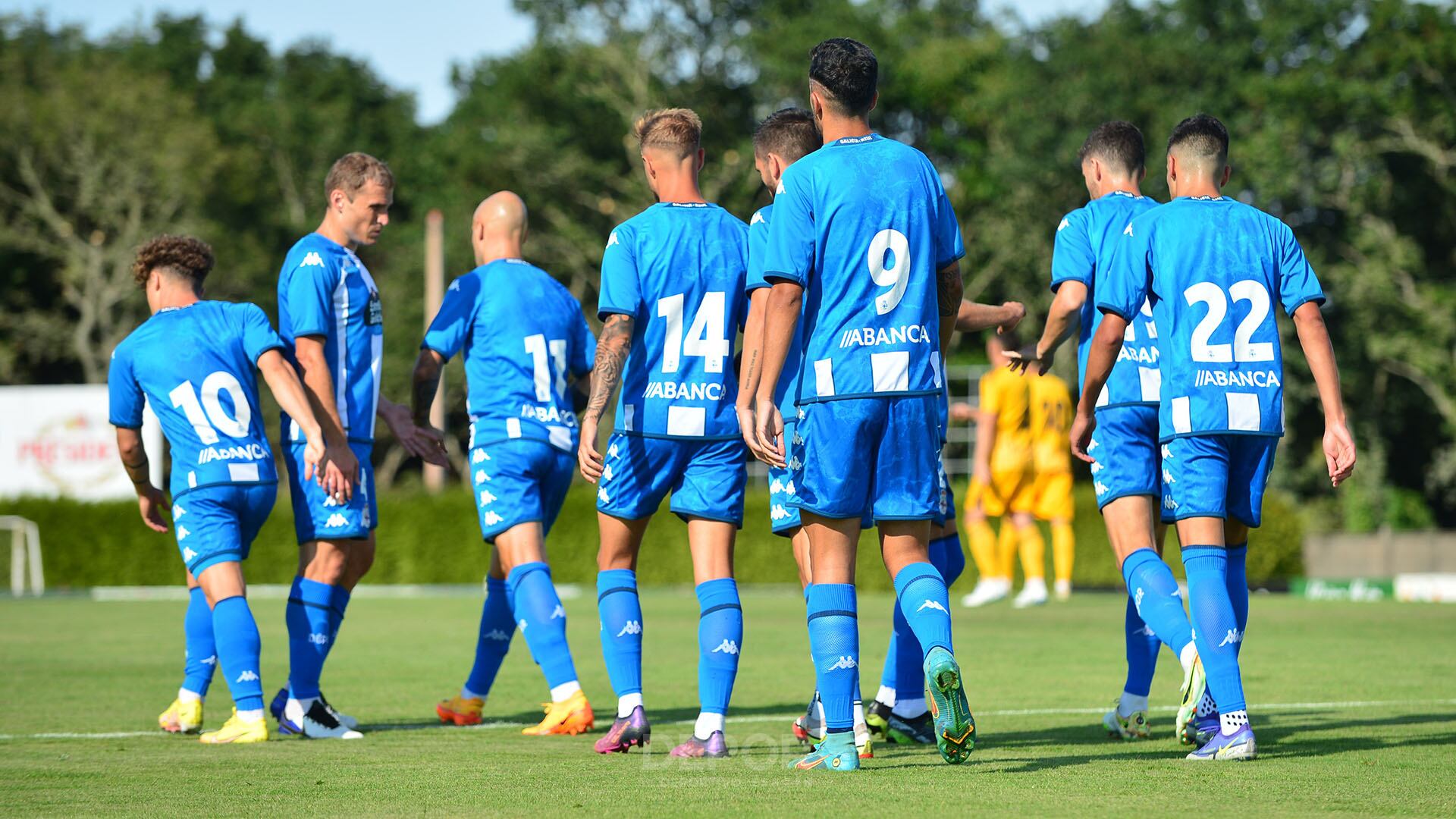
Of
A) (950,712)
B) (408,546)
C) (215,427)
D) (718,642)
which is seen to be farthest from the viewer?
(408,546)

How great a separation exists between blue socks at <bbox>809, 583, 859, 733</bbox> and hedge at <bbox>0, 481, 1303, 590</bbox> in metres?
18.7

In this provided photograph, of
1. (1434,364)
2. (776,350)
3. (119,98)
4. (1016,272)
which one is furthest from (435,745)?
(119,98)

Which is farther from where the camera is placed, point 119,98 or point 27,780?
point 119,98

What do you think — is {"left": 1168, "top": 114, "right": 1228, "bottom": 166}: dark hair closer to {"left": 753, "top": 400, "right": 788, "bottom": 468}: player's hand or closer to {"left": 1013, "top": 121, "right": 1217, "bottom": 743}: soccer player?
{"left": 1013, "top": 121, "right": 1217, "bottom": 743}: soccer player

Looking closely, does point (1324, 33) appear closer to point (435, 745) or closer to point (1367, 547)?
point (1367, 547)

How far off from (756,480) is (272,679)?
27.6m

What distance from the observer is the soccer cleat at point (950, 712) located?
480 centimetres

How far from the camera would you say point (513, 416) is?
719 centimetres

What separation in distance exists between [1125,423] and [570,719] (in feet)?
8.52

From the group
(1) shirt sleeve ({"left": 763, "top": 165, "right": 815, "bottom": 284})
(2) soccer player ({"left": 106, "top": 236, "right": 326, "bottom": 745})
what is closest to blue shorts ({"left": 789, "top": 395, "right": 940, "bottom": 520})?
(1) shirt sleeve ({"left": 763, "top": 165, "right": 815, "bottom": 284})

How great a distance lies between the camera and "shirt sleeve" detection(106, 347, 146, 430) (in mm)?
7066

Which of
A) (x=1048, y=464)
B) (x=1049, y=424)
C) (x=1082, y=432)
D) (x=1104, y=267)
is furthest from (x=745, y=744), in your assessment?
(x=1049, y=424)

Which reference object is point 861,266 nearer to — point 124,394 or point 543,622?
point 543,622

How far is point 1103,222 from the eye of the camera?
22.2 feet
